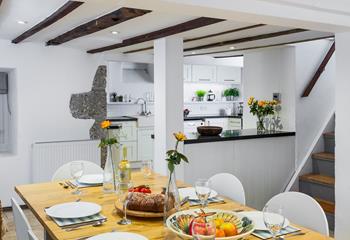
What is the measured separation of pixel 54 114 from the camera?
208 inches

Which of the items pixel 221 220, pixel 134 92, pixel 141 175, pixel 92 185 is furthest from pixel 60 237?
pixel 134 92

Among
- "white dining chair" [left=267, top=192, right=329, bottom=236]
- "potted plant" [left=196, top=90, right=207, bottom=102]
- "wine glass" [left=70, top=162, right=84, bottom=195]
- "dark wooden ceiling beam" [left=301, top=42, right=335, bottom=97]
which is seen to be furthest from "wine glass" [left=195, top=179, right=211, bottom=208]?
"potted plant" [left=196, top=90, right=207, bottom=102]

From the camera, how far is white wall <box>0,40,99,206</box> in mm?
4961

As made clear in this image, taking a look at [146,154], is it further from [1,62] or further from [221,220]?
[221,220]

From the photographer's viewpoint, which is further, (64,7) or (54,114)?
(54,114)

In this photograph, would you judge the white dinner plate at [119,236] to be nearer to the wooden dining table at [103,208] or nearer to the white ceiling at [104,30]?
the wooden dining table at [103,208]

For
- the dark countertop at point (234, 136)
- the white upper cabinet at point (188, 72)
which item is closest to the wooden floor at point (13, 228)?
the dark countertop at point (234, 136)

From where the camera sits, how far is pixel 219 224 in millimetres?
1706

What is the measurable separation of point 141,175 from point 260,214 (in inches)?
55.0

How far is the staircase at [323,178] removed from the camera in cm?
434

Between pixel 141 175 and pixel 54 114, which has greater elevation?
pixel 54 114

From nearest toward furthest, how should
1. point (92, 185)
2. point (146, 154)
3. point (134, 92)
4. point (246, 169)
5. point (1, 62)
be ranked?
point (92, 185)
point (246, 169)
point (1, 62)
point (146, 154)
point (134, 92)

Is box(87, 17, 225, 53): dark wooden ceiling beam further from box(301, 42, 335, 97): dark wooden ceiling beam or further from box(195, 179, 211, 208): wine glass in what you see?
Result: box(301, 42, 335, 97): dark wooden ceiling beam

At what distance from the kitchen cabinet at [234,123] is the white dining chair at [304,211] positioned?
6171mm
